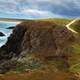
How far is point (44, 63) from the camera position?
5903cm

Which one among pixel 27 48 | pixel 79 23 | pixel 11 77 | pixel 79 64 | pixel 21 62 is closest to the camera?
pixel 11 77

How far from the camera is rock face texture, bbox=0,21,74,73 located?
67.9 meters

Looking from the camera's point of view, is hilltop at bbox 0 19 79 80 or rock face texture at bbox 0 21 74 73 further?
rock face texture at bbox 0 21 74 73

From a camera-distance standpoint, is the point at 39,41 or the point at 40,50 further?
the point at 39,41

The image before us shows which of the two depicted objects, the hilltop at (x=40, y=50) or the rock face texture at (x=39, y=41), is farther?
the rock face texture at (x=39, y=41)

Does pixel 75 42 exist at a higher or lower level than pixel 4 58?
higher

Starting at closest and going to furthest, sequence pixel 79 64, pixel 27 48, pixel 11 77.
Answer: pixel 11 77 < pixel 79 64 < pixel 27 48

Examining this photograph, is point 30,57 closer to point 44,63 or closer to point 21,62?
point 21,62

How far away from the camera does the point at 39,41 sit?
247 ft

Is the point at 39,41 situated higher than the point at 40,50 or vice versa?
the point at 39,41

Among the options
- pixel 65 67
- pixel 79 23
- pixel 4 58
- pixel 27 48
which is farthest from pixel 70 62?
pixel 79 23

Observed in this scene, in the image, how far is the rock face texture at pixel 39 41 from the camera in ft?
223

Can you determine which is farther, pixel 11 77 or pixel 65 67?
pixel 65 67

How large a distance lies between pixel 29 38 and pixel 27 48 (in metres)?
3.86
